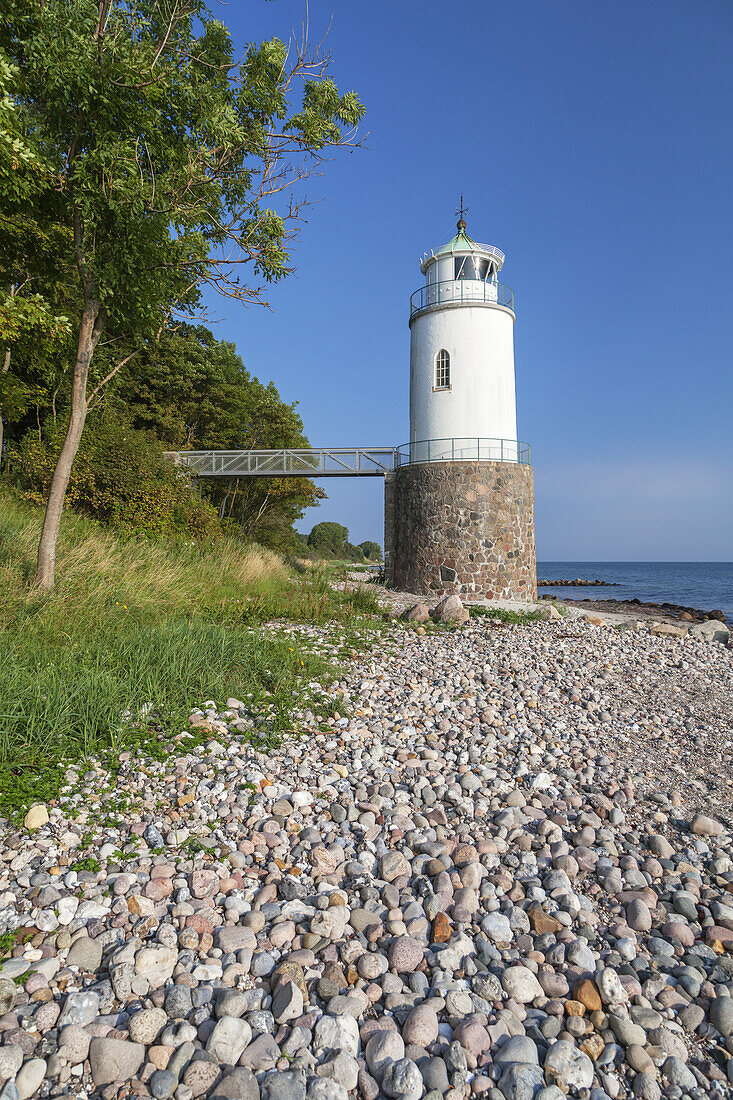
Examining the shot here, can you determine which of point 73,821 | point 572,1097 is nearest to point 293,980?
point 572,1097

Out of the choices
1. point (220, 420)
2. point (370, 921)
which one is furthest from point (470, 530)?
point (220, 420)

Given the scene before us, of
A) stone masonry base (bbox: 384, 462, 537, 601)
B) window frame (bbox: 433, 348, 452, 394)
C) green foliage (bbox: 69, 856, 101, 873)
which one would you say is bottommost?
green foliage (bbox: 69, 856, 101, 873)

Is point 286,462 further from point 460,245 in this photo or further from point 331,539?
point 331,539

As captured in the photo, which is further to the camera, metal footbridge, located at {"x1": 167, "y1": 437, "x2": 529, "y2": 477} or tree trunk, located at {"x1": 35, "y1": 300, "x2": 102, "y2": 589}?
metal footbridge, located at {"x1": 167, "y1": 437, "x2": 529, "y2": 477}

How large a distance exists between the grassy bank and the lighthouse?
20.7 feet

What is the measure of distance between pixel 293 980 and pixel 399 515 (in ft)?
52.6

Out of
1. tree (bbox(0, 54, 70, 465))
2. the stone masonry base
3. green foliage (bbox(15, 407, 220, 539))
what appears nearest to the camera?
tree (bbox(0, 54, 70, 465))

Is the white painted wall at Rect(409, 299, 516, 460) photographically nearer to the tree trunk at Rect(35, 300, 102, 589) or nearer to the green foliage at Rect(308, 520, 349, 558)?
the tree trunk at Rect(35, 300, 102, 589)

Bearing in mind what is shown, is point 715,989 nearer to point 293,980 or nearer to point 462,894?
point 462,894

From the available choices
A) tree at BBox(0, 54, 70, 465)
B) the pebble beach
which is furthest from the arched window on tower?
the pebble beach

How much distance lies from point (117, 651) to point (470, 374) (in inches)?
573

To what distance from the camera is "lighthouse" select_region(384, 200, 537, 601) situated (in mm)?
16312

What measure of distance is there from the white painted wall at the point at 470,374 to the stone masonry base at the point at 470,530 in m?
1.04

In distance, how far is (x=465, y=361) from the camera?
17.2m
